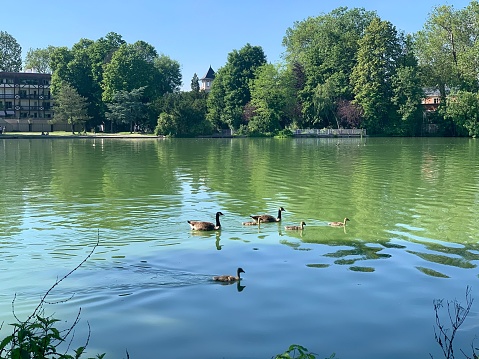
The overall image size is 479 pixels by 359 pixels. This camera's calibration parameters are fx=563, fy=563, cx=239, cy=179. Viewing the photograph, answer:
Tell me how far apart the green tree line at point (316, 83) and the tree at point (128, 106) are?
0.16m

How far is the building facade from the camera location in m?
105

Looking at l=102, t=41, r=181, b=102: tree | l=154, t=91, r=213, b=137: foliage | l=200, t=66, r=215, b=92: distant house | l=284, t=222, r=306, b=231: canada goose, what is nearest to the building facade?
l=102, t=41, r=181, b=102: tree

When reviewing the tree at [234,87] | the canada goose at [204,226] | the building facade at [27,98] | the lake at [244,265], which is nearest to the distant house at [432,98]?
the tree at [234,87]

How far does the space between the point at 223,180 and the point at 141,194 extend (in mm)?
5796

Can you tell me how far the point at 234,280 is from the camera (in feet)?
33.8

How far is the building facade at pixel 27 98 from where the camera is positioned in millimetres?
105125

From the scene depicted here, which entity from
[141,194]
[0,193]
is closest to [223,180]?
[141,194]

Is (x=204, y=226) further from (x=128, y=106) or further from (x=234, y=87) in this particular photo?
(x=234, y=87)

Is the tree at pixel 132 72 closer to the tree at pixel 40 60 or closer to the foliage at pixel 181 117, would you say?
the foliage at pixel 181 117

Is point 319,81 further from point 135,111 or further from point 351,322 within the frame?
point 351,322

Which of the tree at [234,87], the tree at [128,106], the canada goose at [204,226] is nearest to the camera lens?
the canada goose at [204,226]

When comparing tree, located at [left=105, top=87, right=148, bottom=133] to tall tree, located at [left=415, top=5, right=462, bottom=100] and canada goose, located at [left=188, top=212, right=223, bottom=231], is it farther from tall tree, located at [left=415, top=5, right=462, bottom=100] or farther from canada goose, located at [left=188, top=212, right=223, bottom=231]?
canada goose, located at [left=188, top=212, right=223, bottom=231]

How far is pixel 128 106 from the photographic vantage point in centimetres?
8819

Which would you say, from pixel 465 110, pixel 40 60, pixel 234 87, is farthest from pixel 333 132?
pixel 40 60
